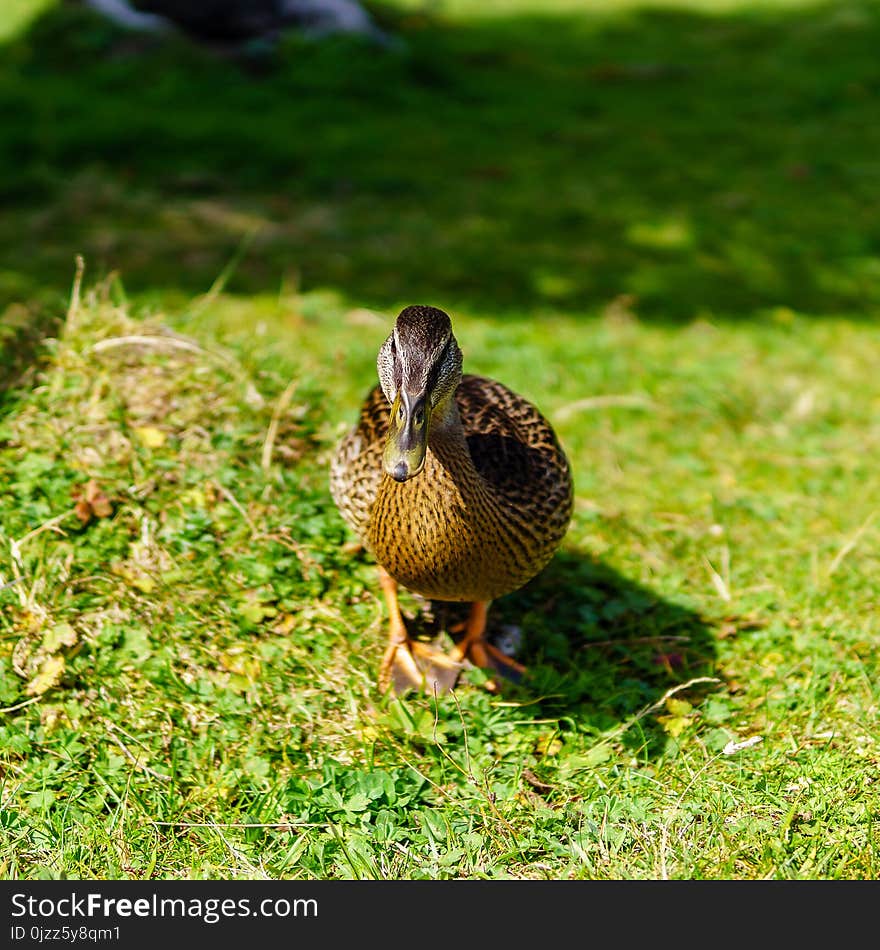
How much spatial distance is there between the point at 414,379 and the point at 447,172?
21.4 ft

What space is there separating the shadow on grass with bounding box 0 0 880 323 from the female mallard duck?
326 cm

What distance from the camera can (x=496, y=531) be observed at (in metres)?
3.28

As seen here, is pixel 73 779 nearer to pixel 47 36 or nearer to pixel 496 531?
pixel 496 531

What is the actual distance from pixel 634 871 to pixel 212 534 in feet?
6.24

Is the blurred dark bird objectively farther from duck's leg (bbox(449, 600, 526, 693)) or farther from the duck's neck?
the duck's neck

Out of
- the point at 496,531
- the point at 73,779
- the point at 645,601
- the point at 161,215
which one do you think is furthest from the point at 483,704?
the point at 161,215

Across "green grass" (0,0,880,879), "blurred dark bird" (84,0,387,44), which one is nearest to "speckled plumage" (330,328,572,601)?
"green grass" (0,0,880,879)

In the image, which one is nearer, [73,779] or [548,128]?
[73,779]

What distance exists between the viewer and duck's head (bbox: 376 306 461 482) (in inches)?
109

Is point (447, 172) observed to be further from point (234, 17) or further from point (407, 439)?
point (407, 439)

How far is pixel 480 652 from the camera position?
3.84 meters

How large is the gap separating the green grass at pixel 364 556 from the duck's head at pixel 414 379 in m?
1.06

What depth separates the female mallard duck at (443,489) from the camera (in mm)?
2867


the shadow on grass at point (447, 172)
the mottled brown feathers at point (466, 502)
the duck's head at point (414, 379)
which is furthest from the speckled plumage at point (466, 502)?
the shadow on grass at point (447, 172)
